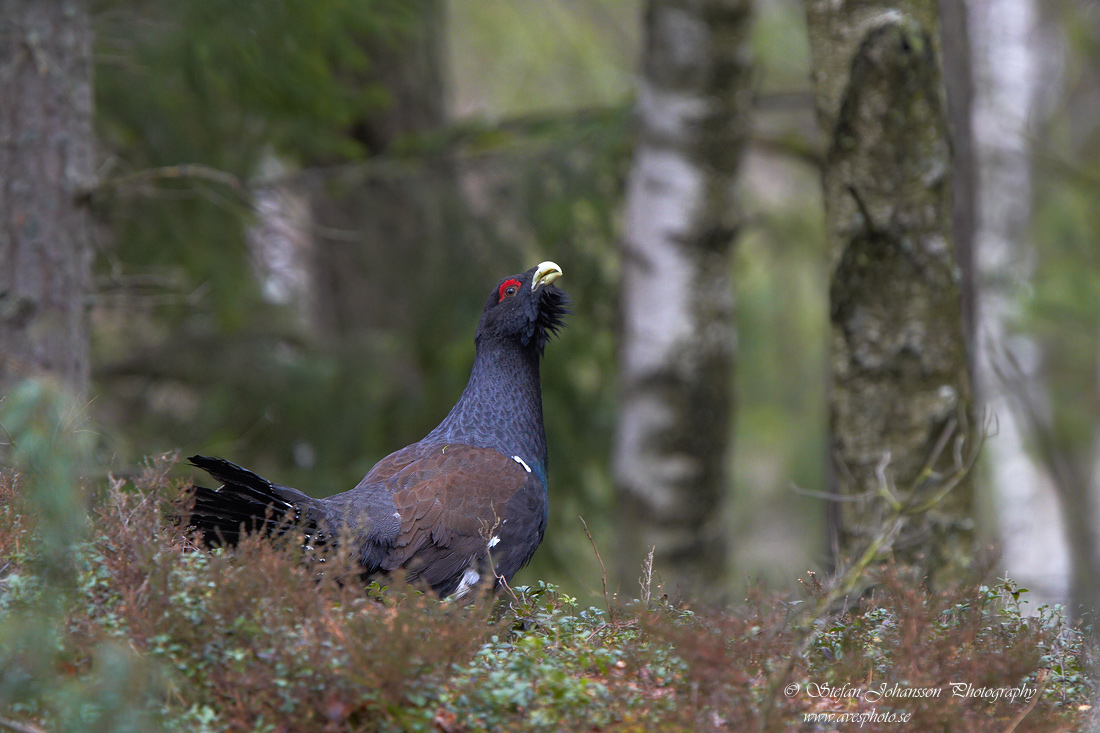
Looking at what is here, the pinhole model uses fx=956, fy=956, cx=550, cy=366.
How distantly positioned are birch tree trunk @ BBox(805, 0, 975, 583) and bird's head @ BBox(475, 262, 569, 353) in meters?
1.50

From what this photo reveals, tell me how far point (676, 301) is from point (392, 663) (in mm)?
5179

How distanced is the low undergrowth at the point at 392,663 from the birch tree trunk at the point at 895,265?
133cm

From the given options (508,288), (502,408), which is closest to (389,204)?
(508,288)

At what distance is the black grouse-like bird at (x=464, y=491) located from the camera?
396cm

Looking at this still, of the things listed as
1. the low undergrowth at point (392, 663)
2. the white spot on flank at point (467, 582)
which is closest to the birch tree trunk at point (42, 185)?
the low undergrowth at point (392, 663)

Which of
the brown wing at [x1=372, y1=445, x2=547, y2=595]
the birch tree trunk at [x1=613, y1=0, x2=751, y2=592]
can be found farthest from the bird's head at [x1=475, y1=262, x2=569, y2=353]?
the birch tree trunk at [x1=613, y1=0, x2=751, y2=592]

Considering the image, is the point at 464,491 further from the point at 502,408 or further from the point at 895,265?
the point at 895,265

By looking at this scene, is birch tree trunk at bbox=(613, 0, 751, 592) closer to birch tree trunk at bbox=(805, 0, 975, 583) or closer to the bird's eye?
the bird's eye

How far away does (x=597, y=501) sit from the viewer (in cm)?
930

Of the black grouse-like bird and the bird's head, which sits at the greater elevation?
the bird's head

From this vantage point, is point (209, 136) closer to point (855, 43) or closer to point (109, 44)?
point (109, 44)

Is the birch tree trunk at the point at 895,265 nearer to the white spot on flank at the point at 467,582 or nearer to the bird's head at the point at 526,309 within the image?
the bird's head at the point at 526,309

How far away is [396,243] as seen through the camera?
9.75m

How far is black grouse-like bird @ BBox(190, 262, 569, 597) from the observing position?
396 centimetres
